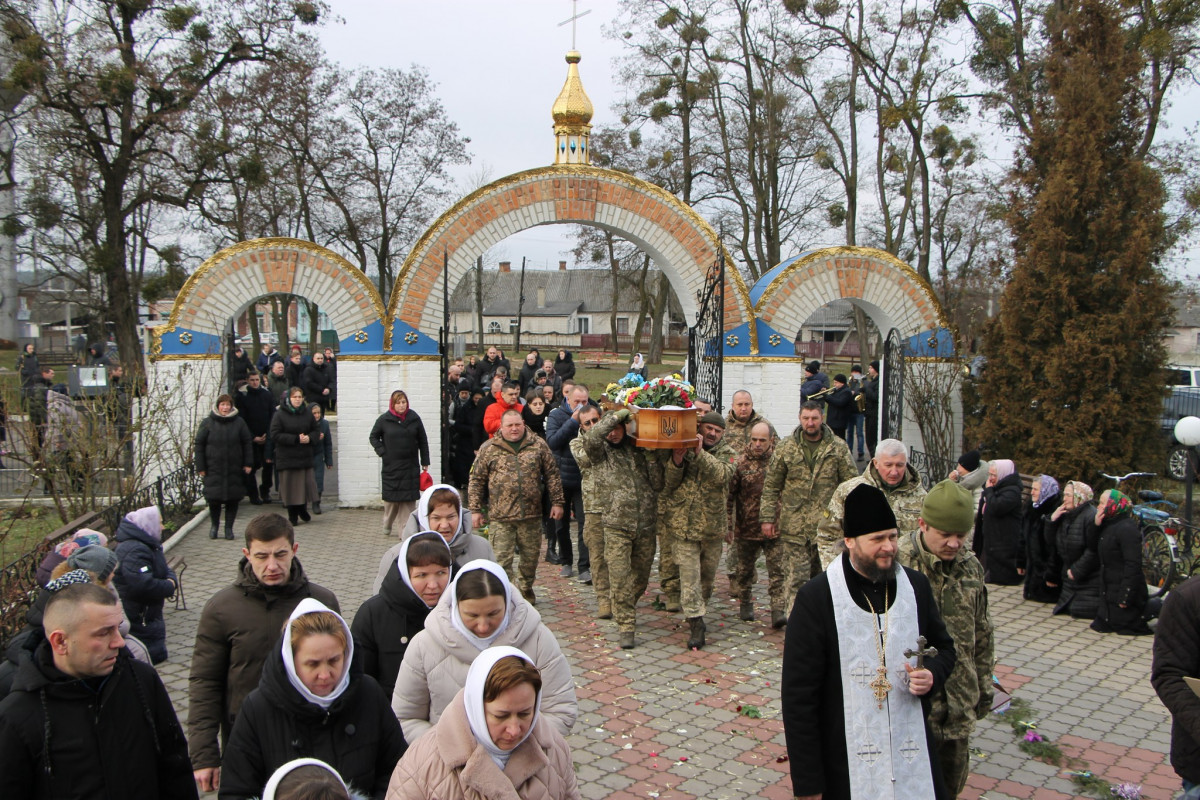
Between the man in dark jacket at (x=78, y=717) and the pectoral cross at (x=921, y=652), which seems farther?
the pectoral cross at (x=921, y=652)

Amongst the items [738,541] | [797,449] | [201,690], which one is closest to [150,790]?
[201,690]

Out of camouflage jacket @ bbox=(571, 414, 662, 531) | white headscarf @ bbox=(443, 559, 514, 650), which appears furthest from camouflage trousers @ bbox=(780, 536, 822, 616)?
white headscarf @ bbox=(443, 559, 514, 650)

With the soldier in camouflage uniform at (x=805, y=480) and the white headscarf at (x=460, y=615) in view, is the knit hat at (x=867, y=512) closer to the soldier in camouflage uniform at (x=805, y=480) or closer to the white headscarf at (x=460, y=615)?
the white headscarf at (x=460, y=615)

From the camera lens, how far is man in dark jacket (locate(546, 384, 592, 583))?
376 inches

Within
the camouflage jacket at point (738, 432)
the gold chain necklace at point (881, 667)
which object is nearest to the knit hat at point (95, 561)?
the gold chain necklace at point (881, 667)

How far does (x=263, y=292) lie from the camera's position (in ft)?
41.9

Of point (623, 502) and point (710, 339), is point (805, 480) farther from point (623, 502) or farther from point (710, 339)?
point (710, 339)

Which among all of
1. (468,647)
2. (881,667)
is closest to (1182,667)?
(881,667)

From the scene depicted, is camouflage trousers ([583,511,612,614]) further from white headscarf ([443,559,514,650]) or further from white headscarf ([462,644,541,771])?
white headscarf ([462,644,541,771])

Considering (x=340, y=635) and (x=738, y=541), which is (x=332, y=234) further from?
(x=340, y=635)

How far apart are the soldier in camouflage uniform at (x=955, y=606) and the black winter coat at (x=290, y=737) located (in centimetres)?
233

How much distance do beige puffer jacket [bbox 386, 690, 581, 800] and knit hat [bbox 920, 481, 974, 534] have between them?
2.04 meters

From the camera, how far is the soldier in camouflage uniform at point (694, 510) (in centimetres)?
749

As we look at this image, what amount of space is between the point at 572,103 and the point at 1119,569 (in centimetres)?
879
